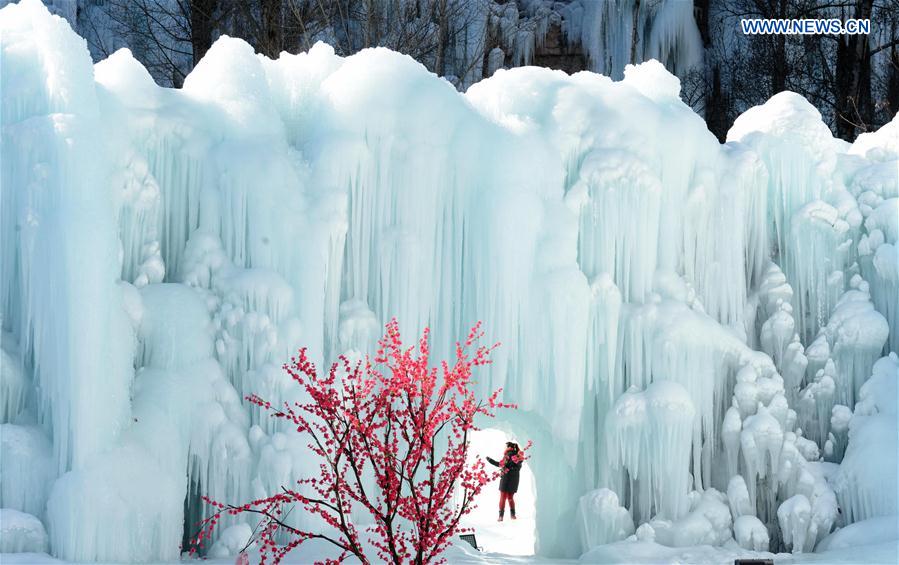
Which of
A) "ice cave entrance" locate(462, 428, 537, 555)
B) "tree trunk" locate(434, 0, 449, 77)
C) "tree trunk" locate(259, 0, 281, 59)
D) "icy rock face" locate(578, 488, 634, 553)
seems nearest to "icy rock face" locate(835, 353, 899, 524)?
"icy rock face" locate(578, 488, 634, 553)

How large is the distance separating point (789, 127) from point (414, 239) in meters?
3.22

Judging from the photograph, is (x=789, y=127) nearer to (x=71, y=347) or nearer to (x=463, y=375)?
(x=463, y=375)

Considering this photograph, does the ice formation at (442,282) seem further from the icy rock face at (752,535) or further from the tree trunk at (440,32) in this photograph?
the tree trunk at (440,32)

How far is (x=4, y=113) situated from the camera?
235 inches

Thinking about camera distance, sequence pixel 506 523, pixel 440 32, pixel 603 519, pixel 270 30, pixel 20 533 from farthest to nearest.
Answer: pixel 440 32 → pixel 270 30 → pixel 506 523 → pixel 603 519 → pixel 20 533

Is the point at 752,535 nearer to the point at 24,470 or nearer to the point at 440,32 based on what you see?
the point at 24,470

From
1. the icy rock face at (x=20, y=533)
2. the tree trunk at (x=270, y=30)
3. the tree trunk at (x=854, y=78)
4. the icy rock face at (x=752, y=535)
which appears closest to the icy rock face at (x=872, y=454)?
the icy rock face at (x=752, y=535)

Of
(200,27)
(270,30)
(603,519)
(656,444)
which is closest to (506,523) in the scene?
(603,519)

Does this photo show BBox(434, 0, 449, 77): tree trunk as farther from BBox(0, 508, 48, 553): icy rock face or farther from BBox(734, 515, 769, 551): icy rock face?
BBox(0, 508, 48, 553): icy rock face

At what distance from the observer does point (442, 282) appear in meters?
7.00

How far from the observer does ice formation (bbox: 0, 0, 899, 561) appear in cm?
581

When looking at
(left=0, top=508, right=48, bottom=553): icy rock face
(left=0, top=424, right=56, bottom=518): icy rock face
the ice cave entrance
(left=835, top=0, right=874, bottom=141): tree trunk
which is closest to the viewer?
(left=0, top=508, right=48, bottom=553): icy rock face

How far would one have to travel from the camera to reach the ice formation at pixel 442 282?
19.1 ft

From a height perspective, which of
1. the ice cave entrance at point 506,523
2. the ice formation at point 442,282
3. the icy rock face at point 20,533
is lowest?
the ice cave entrance at point 506,523
